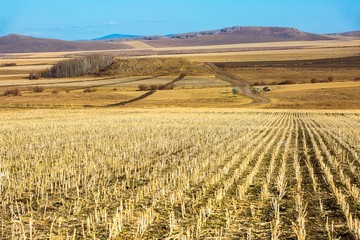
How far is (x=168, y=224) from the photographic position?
29.4 feet

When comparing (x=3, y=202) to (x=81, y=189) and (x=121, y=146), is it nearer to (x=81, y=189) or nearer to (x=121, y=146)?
(x=81, y=189)

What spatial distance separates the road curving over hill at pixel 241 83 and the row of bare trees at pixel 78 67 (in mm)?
34750

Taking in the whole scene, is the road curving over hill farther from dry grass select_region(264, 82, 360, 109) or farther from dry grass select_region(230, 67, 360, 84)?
dry grass select_region(230, 67, 360, 84)

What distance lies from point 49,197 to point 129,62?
13123 cm

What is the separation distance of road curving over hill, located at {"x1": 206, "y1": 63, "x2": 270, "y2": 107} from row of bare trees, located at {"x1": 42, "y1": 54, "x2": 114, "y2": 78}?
1368 inches

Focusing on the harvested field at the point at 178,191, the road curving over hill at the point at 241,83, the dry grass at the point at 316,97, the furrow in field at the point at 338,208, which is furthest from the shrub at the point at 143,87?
the furrow in field at the point at 338,208

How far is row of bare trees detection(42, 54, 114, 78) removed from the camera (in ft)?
439

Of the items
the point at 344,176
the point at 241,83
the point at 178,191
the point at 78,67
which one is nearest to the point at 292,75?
the point at 241,83

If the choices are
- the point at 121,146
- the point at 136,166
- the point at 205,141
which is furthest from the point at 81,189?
the point at 205,141

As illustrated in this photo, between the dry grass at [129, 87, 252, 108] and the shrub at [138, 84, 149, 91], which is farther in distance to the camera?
the shrub at [138, 84, 149, 91]

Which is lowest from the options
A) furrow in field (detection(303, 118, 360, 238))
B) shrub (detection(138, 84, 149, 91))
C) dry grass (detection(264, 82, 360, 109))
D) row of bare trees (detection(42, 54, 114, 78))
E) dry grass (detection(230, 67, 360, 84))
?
dry grass (detection(264, 82, 360, 109))

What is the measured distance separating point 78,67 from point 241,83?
58.0 meters

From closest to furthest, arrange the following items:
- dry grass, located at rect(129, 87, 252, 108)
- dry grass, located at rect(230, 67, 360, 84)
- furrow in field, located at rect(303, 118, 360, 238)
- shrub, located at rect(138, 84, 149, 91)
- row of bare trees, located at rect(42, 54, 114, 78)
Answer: furrow in field, located at rect(303, 118, 360, 238)
dry grass, located at rect(129, 87, 252, 108)
shrub, located at rect(138, 84, 149, 91)
dry grass, located at rect(230, 67, 360, 84)
row of bare trees, located at rect(42, 54, 114, 78)

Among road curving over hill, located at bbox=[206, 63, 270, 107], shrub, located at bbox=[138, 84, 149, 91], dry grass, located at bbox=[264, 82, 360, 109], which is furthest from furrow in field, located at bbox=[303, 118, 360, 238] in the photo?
shrub, located at bbox=[138, 84, 149, 91]
